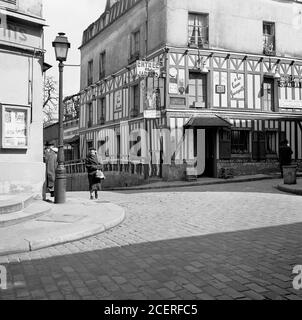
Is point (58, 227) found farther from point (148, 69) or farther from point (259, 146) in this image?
point (259, 146)

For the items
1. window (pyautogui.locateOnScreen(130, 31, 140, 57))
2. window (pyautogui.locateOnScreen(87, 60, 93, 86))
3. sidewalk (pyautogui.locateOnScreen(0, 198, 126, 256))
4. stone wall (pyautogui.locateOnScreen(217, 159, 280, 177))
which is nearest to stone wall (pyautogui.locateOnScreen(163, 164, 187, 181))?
stone wall (pyautogui.locateOnScreen(217, 159, 280, 177))

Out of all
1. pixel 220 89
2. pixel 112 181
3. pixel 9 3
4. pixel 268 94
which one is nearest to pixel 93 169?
pixel 9 3

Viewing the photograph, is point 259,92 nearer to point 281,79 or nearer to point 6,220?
point 281,79

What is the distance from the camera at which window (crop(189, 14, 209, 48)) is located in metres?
16.4

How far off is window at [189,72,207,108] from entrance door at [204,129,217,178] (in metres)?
1.40

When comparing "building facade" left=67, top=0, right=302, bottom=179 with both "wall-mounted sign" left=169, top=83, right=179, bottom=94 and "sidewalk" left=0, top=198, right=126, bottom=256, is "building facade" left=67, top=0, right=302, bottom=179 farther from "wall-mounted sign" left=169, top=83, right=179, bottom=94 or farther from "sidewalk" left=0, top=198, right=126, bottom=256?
"sidewalk" left=0, top=198, right=126, bottom=256

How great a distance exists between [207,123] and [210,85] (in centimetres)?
216

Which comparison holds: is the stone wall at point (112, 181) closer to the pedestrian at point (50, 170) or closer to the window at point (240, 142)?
the window at point (240, 142)

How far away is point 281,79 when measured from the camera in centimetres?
1772

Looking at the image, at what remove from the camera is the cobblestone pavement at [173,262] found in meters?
3.05

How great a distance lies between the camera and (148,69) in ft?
50.7

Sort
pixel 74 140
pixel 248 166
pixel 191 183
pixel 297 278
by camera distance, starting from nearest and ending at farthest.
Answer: pixel 297 278
pixel 191 183
pixel 248 166
pixel 74 140

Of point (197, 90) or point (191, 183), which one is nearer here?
point (191, 183)
